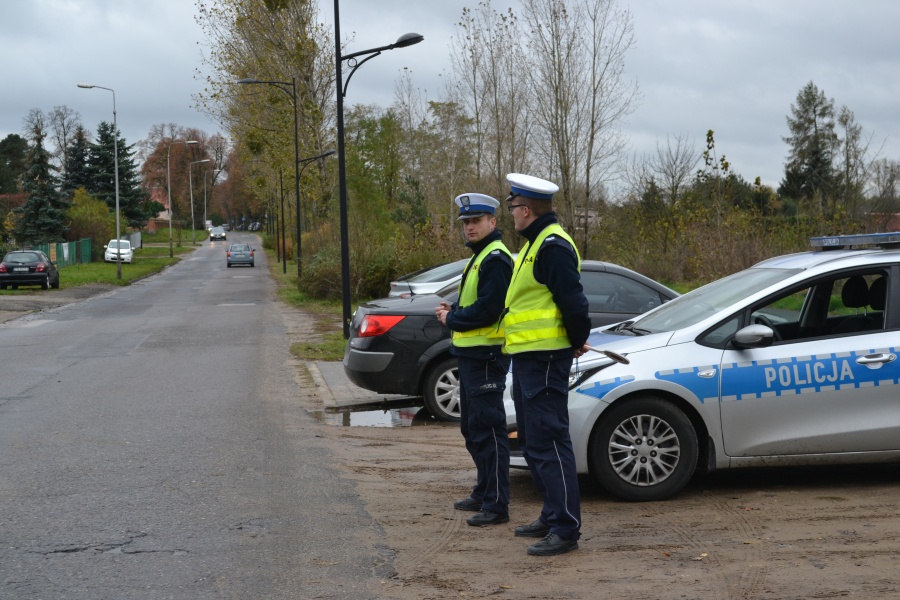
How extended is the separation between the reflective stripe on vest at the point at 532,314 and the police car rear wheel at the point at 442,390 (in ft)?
15.3

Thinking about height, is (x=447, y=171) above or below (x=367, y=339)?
above

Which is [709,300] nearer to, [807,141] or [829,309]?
[829,309]

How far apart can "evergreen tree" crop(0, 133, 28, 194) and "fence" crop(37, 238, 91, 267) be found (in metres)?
41.4

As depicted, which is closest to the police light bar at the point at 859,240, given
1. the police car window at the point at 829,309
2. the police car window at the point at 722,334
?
the police car window at the point at 829,309

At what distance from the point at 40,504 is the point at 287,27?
3778 cm

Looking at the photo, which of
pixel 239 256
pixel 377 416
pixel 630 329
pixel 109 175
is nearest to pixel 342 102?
pixel 377 416

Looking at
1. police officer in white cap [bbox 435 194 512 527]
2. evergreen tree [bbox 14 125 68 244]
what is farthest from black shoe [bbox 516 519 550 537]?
evergreen tree [bbox 14 125 68 244]

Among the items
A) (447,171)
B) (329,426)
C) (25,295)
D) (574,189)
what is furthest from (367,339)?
(447,171)

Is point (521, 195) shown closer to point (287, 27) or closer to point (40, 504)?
point (40, 504)

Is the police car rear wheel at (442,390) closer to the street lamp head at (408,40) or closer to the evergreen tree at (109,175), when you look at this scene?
the street lamp head at (408,40)

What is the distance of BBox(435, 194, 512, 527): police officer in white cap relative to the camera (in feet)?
19.0

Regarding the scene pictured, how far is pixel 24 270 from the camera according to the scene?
121ft

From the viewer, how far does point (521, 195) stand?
5453mm

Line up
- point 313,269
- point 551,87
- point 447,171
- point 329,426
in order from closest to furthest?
1. point 329,426
2. point 313,269
3. point 551,87
4. point 447,171
